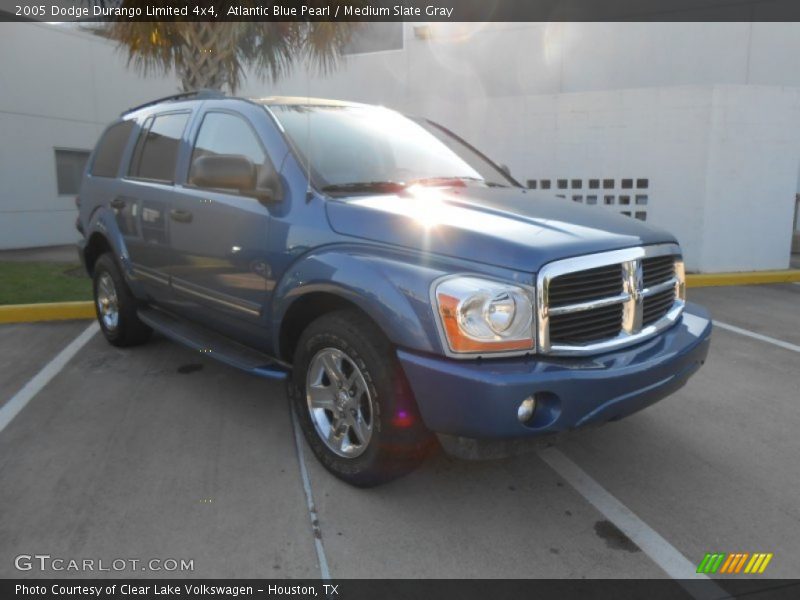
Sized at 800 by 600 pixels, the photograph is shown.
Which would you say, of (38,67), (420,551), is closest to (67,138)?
(38,67)

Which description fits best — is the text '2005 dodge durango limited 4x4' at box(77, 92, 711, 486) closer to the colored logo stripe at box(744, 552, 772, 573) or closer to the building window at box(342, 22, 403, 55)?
the colored logo stripe at box(744, 552, 772, 573)

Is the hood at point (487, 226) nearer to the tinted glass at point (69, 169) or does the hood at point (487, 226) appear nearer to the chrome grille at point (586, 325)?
the chrome grille at point (586, 325)

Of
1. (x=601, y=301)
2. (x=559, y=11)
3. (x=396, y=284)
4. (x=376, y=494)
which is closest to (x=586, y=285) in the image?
(x=601, y=301)

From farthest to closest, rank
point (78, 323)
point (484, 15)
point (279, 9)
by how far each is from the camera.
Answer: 1. point (484, 15)
2. point (279, 9)
3. point (78, 323)

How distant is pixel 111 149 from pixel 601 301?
4.36 m

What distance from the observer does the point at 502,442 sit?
2.62m

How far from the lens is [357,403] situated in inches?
119

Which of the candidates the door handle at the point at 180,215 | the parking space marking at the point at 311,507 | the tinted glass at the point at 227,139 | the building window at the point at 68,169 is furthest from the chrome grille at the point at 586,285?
the building window at the point at 68,169

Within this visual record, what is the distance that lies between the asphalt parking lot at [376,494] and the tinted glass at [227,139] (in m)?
1.62

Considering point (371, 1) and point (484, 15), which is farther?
point (484, 15)

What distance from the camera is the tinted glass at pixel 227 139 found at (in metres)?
3.66

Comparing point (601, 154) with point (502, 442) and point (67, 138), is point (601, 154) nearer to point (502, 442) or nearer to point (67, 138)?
point (502, 442)

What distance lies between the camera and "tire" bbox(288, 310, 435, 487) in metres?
2.78
